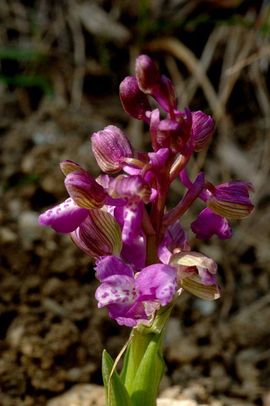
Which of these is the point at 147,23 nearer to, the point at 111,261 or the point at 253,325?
the point at 253,325

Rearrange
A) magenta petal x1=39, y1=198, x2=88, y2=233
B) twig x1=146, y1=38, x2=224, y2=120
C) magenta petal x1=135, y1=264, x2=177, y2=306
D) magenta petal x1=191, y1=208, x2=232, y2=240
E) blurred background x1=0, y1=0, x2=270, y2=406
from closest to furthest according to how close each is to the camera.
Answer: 1. magenta petal x1=135, y1=264, x2=177, y2=306
2. magenta petal x1=39, y1=198, x2=88, y2=233
3. magenta petal x1=191, y1=208, x2=232, y2=240
4. blurred background x1=0, y1=0, x2=270, y2=406
5. twig x1=146, y1=38, x2=224, y2=120

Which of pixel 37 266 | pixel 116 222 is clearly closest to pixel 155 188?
pixel 116 222

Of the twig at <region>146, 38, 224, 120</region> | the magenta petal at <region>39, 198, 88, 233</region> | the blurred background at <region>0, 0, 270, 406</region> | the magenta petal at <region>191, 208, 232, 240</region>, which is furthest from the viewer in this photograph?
the twig at <region>146, 38, 224, 120</region>

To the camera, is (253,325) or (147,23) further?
(147,23)

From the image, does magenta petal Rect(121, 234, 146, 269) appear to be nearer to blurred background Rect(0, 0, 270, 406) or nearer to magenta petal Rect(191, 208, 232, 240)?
magenta petal Rect(191, 208, 232, 240)

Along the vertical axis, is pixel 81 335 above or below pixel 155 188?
below

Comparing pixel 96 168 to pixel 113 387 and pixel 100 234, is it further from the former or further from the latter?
pixel 113 387

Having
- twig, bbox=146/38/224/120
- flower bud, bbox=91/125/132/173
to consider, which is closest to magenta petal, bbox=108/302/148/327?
flower bud, bbox=91/125/132/173
